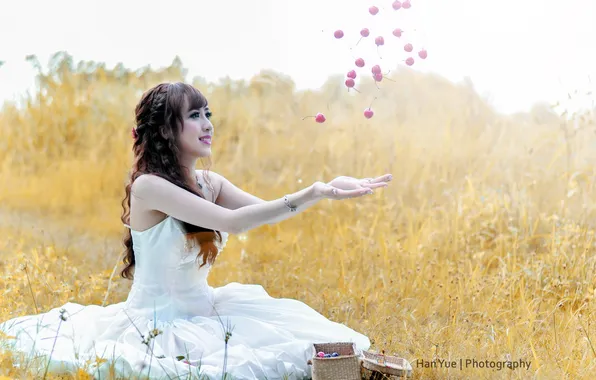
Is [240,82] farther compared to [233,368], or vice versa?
[240,82]

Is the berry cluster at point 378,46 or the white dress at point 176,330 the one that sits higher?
the berry cluster at point 378,46

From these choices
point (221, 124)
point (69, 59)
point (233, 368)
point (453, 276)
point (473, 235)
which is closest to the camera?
point (233, 368)

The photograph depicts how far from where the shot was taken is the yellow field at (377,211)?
4.25 m

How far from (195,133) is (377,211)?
236cm

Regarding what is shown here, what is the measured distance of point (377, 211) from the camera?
17.6 ft

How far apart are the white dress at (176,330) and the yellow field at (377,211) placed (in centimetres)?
29

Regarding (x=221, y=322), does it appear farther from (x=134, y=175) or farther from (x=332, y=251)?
(x=332, y=251)

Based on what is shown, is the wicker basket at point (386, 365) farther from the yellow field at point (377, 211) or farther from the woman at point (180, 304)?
the yellow field at point (377, 211)

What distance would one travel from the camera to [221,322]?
3.27m

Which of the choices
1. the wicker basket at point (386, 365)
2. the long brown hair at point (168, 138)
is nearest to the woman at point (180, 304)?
the long brown hair at point (168, 138)

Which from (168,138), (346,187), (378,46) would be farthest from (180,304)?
(378,46)

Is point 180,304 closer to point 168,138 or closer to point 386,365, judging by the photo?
point 168,138

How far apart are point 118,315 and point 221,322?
0.46 metres

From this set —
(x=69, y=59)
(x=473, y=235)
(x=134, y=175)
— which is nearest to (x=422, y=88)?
(x=473, y=235)
